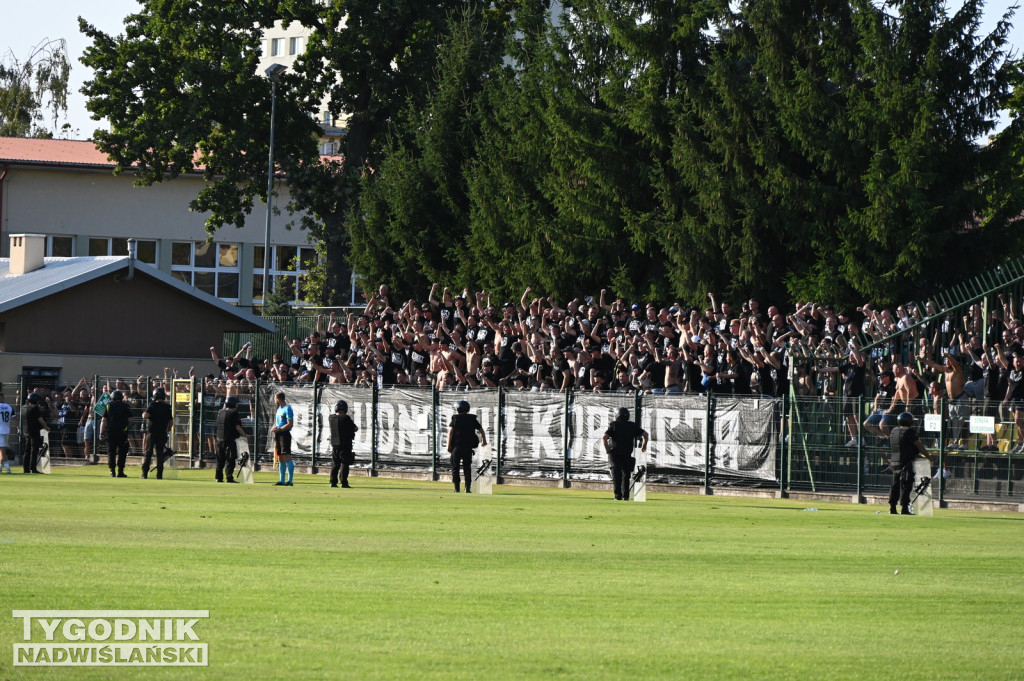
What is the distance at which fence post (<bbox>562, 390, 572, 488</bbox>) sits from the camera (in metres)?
32.6

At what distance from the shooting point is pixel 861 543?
1850 cm

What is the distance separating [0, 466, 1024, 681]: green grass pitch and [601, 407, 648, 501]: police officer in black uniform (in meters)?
4.54

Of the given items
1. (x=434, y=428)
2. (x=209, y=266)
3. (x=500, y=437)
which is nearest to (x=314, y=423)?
(x=434, y=428)

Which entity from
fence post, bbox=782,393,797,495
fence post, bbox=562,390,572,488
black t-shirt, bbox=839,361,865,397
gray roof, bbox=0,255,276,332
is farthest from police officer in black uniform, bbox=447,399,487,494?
gray roof, bbox=0,255,276,332

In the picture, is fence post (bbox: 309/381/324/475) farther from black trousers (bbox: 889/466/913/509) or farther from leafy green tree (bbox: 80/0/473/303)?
black trousers (bbox: 889/466/913/509)

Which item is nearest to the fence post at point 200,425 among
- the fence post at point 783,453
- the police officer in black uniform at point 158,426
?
the police officer in black uniform at point 158,426

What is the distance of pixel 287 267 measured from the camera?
80.5 metres

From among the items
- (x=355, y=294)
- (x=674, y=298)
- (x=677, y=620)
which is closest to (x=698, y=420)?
(x=674, y=298)

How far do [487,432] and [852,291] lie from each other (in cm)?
825

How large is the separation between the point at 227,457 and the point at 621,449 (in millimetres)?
9331

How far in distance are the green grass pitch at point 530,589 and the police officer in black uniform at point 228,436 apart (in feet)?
29.7

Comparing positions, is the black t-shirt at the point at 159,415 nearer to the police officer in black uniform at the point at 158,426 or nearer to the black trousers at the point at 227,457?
the police officer in black uniform at the point at 158,426

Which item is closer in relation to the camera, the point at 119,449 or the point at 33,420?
the point at 119,449

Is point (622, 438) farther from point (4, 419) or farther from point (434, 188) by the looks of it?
point (434, 188)
